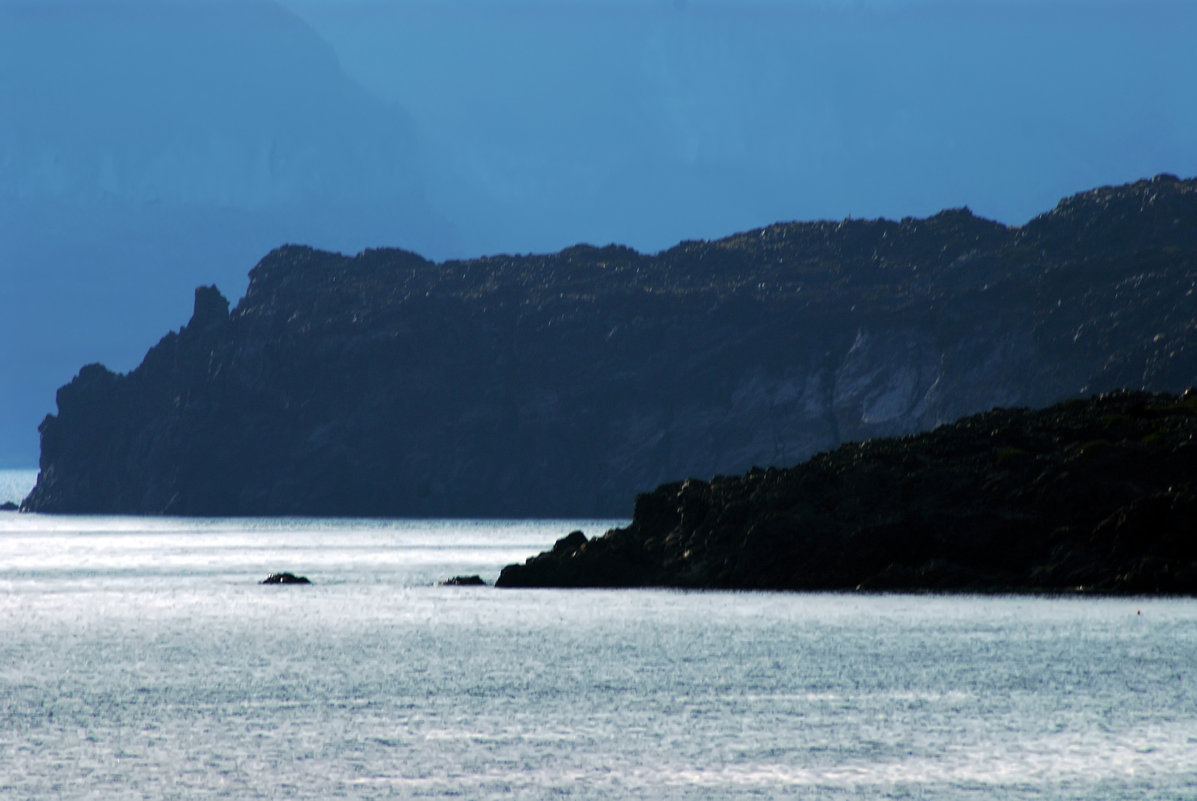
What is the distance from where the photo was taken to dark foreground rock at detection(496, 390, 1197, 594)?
257ft

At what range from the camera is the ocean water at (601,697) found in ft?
116

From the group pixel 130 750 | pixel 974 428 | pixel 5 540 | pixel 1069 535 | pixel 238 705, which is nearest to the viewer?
pixel 130 750

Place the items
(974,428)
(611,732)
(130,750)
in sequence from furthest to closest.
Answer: (974,428) → (611,732) → (130,750)

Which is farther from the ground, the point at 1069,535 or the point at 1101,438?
the point at 1101,438

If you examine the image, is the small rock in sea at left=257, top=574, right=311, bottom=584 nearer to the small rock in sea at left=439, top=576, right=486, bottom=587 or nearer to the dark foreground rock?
the small rock in sea at left=439, top=576, right=486, bottom=587

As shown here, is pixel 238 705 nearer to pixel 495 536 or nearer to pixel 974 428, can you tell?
pixel 974 428

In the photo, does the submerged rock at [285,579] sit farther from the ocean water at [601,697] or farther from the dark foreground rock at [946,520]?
the dark foreground rock at [946,520]

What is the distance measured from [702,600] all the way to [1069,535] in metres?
17.8

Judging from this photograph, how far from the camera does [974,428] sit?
95625 mm

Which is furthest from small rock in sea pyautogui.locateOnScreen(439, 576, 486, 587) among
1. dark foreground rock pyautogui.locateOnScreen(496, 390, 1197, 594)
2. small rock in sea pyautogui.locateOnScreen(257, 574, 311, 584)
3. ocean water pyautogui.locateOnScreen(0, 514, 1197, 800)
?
ocean water pyautogui.locateOnScreen(0, 514, 1197, 800)

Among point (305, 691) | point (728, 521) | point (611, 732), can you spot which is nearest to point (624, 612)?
point (728, 521)

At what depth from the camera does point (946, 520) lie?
8269 cm

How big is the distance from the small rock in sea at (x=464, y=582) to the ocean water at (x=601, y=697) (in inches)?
374

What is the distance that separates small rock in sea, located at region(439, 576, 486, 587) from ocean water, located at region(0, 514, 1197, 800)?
9.49 m
